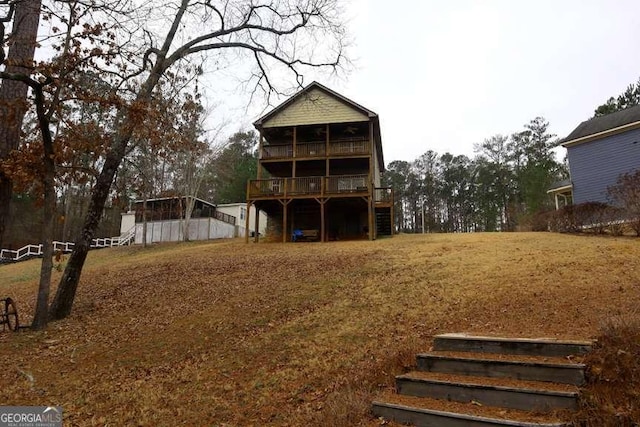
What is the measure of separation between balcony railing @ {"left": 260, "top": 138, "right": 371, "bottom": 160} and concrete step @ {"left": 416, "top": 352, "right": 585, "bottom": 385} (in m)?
19.1

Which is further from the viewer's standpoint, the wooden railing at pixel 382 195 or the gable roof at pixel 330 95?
the wooden railing at pixel 382 195

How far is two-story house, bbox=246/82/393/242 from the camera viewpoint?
23.3 meters

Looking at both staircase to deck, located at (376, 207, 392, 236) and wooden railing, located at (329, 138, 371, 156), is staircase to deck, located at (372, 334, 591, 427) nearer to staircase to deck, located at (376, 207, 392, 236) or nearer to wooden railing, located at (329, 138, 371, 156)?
wooden railing, located at (329, 138, 371, 156)

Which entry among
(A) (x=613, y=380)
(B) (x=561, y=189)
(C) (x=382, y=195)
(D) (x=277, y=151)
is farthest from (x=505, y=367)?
(B) (x=561, y=189)

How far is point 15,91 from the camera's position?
19.1 feet

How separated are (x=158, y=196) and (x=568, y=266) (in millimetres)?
29578

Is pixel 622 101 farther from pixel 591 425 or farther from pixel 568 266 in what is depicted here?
pixel 591 425

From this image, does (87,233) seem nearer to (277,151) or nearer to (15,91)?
(15,91)

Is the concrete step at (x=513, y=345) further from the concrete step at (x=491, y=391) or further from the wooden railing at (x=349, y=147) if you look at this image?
the wooden railing at (x=349, y=147)

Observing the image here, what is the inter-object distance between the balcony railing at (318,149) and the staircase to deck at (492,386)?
19.2 m

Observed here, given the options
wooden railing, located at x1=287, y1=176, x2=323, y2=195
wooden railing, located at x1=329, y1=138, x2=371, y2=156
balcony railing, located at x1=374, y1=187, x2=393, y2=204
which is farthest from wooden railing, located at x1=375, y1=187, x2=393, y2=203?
wooden railing, located at x1=287, y1=176, x2=323, y2=195

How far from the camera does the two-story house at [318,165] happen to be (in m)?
23.3

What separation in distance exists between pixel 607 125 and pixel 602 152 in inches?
57.9

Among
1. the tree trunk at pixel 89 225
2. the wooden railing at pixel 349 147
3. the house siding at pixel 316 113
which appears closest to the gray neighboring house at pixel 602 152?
the wooden railing at pixel 349 147
